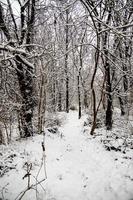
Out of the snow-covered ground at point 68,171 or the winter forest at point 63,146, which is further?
the snow-covered ground at point 68,171

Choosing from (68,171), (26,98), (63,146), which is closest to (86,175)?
(68,171)

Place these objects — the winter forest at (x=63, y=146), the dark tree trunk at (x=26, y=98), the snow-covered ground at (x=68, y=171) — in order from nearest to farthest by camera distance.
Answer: the winter forest at (x=63, y=146), the snow-covered ground at (x=68, y=171), the dark tree trunk at (x=26, y=98)

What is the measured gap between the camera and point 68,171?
6652 millimetres

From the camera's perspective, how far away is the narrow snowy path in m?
5.41

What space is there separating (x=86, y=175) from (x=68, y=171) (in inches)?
25.1

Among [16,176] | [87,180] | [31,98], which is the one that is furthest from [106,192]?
[31,98]

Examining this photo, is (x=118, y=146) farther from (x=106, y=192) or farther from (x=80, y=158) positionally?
(x=106, y=192)

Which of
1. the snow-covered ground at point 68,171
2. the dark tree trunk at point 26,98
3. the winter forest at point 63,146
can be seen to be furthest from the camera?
the dark tree trunk at point 26,98

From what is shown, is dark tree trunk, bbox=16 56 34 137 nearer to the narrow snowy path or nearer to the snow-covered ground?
the snow-covered ground

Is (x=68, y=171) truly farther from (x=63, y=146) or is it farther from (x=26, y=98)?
(x=26, y=98)

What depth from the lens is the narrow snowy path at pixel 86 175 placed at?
17.7 feet

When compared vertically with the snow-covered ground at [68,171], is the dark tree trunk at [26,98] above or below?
above

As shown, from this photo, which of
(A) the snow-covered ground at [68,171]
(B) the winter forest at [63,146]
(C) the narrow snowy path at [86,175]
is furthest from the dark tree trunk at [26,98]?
(C) the narrow snowy path at [86,175]

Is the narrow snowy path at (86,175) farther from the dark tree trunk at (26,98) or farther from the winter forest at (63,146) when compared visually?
the dark tree trunk at (26,98)
